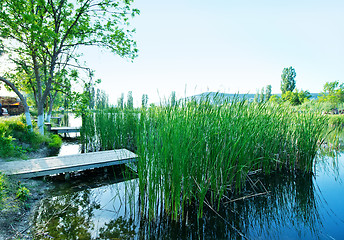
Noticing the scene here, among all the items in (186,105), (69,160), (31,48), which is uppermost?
(31,48)

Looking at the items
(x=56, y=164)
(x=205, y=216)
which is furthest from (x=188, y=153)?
(x=56, y=164)

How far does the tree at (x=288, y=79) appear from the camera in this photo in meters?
38.1

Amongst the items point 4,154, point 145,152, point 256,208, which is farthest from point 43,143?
point 256,208

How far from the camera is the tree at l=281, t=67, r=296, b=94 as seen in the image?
38.1m

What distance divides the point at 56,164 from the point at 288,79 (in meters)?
45.2

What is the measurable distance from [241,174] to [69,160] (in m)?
3.12

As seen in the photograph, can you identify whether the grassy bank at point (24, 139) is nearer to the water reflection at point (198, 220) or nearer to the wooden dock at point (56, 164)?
the wooden dock at point (56, 164)

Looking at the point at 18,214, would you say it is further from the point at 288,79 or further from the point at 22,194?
the point at 288,79

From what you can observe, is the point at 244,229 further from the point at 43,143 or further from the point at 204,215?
the point at 43,143

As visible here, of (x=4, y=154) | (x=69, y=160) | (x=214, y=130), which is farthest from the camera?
(x=4, y=154)

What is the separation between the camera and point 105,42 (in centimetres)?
621

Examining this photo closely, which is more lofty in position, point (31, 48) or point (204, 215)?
point (31, 48)

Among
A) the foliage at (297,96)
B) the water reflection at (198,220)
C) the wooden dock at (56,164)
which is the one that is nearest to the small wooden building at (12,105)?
the wooden dock at (56,164)

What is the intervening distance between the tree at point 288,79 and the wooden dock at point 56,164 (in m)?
43.6
